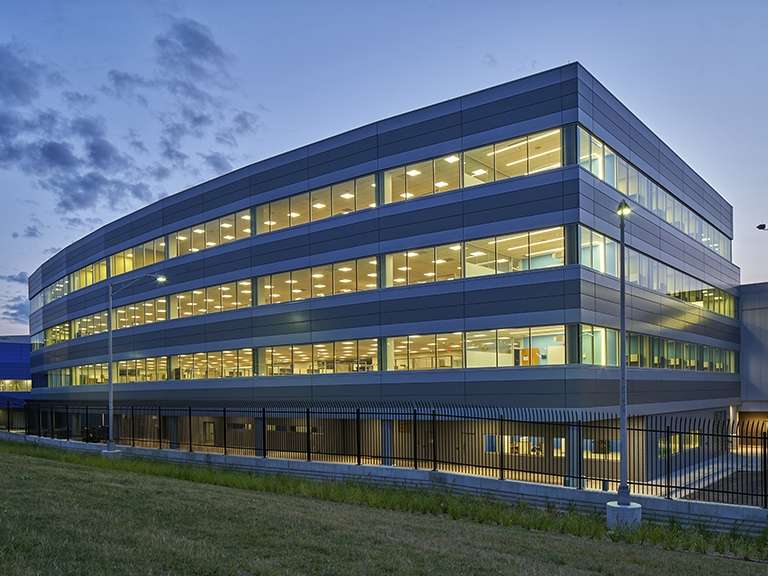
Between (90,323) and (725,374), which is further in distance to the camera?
(90,323)

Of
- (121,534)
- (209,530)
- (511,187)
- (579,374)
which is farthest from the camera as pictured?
(511,187)

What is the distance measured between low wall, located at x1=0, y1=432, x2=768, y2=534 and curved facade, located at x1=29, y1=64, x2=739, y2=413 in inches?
430

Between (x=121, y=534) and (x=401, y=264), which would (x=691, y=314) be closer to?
(x=401, y=264)

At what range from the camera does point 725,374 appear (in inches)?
2039

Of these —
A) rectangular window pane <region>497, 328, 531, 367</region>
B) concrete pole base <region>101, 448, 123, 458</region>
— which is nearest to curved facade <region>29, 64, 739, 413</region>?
rectangular window pane <region>497, 328, 531, 367</region>

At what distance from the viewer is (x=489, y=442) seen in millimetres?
31453

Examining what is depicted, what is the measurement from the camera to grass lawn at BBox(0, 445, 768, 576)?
8898 mm

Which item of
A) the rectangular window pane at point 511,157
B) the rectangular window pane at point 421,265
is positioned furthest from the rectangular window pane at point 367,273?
the rectangular window pane at point 511,157

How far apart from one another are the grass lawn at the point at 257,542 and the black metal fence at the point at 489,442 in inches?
215

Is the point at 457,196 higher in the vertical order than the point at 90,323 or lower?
higher

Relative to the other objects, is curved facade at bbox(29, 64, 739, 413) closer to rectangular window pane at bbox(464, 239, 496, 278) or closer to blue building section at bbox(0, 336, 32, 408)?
rectangular window pane at bbox(464, 239, 496, 278)

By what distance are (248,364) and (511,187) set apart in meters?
21.5

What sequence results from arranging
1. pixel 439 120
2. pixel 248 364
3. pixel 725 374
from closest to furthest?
pixel 439 120, pixel 248 364, pixel 725 374

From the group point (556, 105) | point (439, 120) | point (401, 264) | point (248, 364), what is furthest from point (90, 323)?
point (556, 105)
